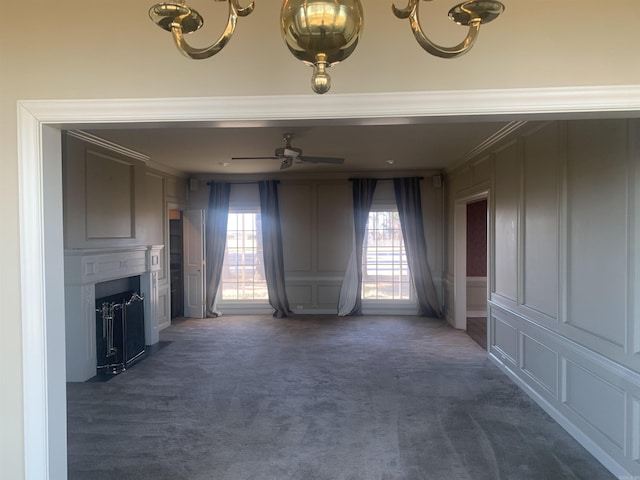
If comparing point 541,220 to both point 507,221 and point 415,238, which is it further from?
point 415,238

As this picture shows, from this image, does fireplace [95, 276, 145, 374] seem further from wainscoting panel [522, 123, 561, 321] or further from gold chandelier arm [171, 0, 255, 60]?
wainscoting panel [522, 123, 561, 321]

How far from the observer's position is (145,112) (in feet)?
5.50

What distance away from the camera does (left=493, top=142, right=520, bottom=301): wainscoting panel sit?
397 centimetres

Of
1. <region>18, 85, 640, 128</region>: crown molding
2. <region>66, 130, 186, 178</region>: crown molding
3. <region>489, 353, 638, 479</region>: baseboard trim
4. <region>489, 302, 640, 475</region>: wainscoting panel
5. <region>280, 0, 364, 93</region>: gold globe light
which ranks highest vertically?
<region>66, 130, 186, 178</region>: crown molding

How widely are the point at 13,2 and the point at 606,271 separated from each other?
3686 mm

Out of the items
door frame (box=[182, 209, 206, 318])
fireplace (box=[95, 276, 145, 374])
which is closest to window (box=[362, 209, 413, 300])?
door frame (box=[182, 209, 206, 318])

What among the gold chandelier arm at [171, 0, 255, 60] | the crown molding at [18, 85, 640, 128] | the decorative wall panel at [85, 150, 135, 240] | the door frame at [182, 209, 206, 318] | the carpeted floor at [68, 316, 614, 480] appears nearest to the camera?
the gold chandelier arm at [171, 0, 255, 60]

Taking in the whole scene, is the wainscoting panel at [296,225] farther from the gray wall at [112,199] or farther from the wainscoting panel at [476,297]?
the wainscoting panel at [476,297]

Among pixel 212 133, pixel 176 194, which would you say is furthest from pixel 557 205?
pixel 176 194

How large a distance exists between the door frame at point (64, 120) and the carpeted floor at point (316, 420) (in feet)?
3.73

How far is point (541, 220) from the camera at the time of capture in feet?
11.2

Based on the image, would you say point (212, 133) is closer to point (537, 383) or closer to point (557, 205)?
point (557, 205)

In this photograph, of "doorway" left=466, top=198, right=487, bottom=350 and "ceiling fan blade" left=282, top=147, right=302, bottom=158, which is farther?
"doorway" left=466, top=198, right=487, bottom=350

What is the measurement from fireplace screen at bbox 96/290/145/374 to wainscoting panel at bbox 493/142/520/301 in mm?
4531
